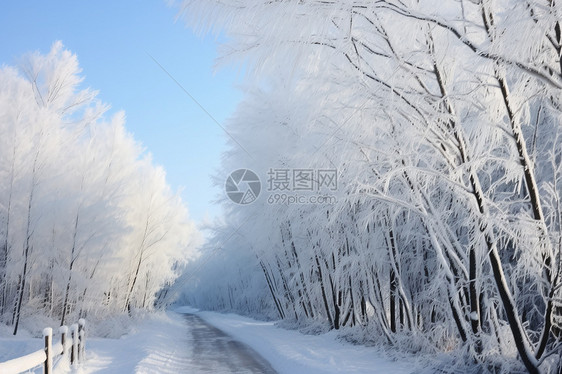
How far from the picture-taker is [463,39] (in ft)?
12.9

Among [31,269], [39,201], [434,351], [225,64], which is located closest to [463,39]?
[225,64]

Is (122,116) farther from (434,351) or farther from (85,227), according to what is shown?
(434,351)

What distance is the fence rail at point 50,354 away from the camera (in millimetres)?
4870

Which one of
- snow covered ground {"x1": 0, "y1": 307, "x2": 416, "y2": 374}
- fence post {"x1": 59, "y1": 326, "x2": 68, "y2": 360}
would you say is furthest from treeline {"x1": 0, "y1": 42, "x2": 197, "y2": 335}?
fence post {"x1": 59, "y1": 326, "x2": 68, "y2": 360}

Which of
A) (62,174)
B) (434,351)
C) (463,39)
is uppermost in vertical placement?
(62,174)

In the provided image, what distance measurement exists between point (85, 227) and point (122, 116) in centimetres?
511

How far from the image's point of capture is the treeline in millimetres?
13406

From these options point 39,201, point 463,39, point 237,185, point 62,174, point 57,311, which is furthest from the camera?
point 237,185

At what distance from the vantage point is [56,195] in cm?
1414

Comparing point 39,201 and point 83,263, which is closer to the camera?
point 39,201
